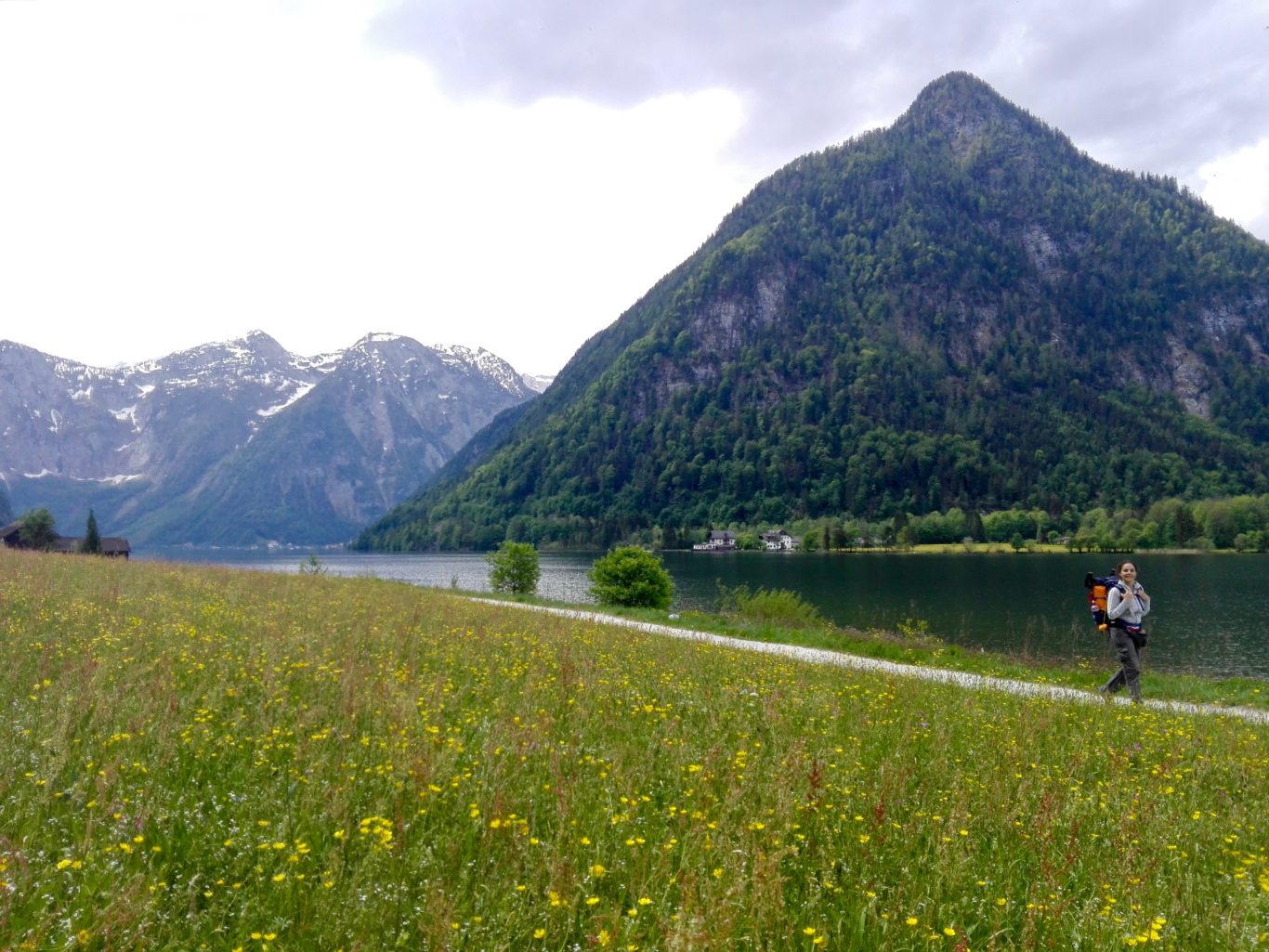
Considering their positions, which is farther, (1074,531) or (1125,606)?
→ (1074,531)

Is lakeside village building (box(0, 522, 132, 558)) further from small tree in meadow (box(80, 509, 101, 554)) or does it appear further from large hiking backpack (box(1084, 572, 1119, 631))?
large hiking backpack (box(1084, 572, 1119, 631))

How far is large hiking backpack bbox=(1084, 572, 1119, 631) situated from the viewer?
14.5 m

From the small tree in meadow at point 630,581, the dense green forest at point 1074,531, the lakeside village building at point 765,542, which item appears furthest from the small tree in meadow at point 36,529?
the lakeside village building at point 765,542

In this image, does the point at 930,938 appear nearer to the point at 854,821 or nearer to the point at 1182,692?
the point at 854,821

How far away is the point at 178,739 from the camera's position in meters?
5.85

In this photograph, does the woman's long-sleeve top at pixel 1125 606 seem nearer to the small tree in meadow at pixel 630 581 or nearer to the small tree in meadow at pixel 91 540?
the small tree in meadow at pixel 630 581

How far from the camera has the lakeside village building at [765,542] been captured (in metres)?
180

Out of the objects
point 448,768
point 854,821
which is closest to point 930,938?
point 854,821

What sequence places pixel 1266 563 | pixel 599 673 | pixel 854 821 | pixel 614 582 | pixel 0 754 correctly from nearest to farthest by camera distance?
pixel 0 754 < pixel 854 821 < pixel 599 673 < pixel 614 582 < pixel 1266 563

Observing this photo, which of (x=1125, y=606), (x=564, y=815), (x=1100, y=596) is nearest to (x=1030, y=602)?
(x=1100, y=596)

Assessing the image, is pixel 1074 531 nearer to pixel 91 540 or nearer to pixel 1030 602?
pixel 1030 602

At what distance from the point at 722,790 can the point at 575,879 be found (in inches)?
75.1

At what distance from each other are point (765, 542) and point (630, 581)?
154 meters

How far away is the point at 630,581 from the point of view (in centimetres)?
3712
